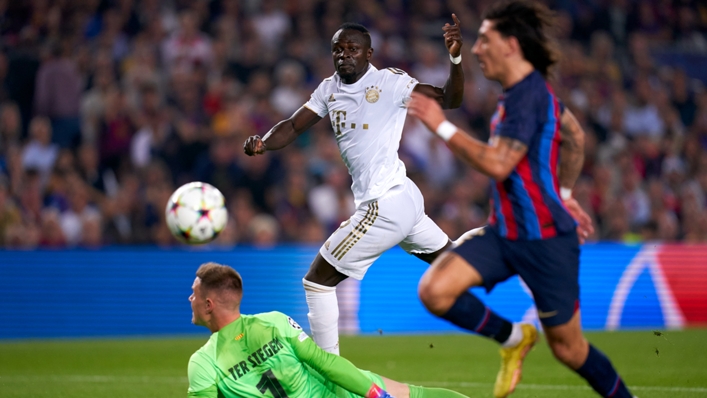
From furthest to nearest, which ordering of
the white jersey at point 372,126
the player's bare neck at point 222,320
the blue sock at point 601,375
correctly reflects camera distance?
1. the white jersey at point 372,126
2. the player's bare neck at point 222,320
3. the blue sock at point 601,375

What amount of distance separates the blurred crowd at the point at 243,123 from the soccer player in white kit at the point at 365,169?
7101 millimetres

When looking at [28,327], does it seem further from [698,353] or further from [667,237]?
[667,237]

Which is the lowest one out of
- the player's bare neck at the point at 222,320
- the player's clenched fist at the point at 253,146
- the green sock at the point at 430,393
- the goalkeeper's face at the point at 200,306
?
the green sock at the point at 430,393

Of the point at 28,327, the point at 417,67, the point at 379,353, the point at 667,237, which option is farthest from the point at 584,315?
the point at 28,327

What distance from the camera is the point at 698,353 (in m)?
10.1

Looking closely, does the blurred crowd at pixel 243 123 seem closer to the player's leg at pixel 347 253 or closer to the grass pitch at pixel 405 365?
the grass pitch at pixel 405 365

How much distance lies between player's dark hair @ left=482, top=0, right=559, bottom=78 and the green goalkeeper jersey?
6.82 feet

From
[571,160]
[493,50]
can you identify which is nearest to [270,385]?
[571,160]

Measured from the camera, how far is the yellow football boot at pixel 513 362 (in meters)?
5.30

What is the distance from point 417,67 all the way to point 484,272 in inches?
460

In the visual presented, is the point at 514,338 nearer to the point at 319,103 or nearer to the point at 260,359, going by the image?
the point at 260,359

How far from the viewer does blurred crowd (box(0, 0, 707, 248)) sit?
13.6m

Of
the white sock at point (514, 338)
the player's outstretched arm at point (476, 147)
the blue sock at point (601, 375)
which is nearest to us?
the player's outstretched arm at point (476, 147)

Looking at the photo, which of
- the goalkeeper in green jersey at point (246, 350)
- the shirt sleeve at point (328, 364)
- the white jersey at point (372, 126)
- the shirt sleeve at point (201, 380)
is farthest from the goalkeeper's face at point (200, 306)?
the white jersey at point (372, 126)
